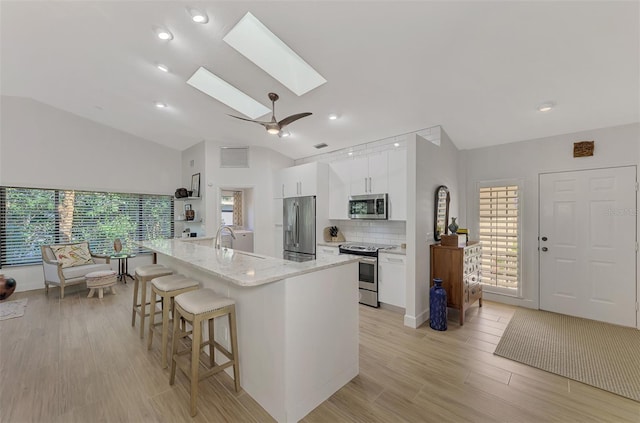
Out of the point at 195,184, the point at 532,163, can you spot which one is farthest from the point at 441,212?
the point at 195,184

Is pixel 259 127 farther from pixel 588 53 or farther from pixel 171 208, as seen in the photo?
pixel 588 53

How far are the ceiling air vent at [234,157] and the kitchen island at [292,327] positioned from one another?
398cm

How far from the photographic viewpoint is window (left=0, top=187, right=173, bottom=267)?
4941 millimetres

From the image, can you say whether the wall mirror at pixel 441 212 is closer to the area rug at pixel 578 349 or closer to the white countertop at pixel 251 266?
the area rug at pixel 578 349

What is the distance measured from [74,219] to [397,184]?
6.55m

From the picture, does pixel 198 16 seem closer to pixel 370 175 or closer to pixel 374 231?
pixel 370 175

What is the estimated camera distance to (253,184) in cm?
598

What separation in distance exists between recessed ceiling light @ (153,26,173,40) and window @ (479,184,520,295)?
485 centimetres

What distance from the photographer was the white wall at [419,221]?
3.38m

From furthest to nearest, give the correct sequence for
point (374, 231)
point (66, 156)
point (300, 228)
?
point (66, 156)
point (300, 228)
point (374, 231)

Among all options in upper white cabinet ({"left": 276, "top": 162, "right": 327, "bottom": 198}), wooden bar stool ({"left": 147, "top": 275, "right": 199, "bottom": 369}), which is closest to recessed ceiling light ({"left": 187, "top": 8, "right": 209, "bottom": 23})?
wooden bar stool ({"left": 147, "top": 275, "right": 199, "bottom": 369})

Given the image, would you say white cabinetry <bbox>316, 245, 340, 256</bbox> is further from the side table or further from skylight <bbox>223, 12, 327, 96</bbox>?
the side table

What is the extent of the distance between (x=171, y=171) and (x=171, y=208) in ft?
3.11

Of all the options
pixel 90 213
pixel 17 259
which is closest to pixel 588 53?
pixel 90 213
